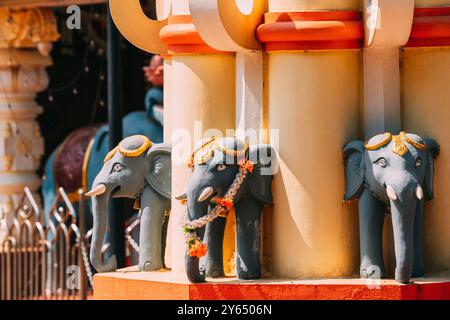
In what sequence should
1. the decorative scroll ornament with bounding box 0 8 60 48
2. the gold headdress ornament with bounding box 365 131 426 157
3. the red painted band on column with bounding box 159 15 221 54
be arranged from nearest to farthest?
1. the gold headdress ornament with bounding box 365 131 426 157
2. the red painted band on column with bounding box 159 15 221 54
3. the decorative scroll ornament with bounding box 0 8 60 48

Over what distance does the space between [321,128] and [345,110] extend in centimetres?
16

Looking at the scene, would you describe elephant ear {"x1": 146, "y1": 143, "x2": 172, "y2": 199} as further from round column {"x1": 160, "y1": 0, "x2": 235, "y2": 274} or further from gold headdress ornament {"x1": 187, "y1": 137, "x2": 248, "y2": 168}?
gold headdress ornament {"x1": 187, "y1": 137, "x2": 248, "y2": 168}

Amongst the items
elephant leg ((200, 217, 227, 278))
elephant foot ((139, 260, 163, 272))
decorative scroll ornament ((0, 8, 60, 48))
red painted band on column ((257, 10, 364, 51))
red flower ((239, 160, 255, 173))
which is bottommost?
elephant foot ((139, 260, 163, 272))

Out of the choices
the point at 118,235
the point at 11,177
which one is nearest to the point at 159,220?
the point at 118,235

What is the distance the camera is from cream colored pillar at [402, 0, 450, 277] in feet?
32.7

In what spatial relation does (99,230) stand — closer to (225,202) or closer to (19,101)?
(225,202)

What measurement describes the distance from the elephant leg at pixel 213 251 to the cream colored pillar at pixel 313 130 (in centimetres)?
31

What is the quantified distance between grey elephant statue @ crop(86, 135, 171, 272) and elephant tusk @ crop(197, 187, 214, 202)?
70 centimetres

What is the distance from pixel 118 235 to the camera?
15477mm

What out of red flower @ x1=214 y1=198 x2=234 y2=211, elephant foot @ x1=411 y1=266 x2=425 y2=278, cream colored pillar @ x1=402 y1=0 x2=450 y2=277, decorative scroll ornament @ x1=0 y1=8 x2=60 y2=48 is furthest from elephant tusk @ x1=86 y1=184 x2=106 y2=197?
decorative scroll ornament @ x1=0 y1=8 x2=60 y2=48

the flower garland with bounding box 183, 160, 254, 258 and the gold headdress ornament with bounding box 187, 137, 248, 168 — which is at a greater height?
the gold headdress ornament with bounding box 187, 137, 248, 168

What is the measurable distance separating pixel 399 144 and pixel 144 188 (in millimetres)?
1571

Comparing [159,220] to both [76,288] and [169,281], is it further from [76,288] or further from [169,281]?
[76,288]

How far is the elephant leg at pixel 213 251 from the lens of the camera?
1008 cm
